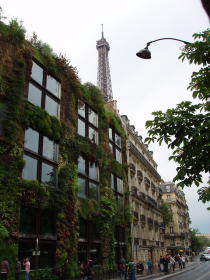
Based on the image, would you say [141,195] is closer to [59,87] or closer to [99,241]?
[99,241]

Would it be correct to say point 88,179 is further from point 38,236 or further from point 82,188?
point 38,236

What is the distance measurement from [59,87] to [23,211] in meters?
12.0

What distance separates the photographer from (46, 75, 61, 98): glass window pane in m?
25.7

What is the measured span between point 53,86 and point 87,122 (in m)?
5.90

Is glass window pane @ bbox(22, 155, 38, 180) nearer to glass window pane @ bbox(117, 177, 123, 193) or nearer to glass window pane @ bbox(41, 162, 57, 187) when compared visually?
glass window pane @ bbox(41, 162, 57, 187)

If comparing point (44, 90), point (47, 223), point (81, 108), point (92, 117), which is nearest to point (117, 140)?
point (92, 117)

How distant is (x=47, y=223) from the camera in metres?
21.5

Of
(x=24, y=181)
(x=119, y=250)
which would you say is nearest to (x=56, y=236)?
(x=24, y=181)

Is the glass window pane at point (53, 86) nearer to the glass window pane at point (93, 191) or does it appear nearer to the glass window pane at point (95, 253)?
the glass window pane at point (93, 191)

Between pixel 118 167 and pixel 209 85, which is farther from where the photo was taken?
pixel 118 167

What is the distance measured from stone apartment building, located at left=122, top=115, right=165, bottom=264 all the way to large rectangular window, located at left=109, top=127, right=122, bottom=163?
5.99 meters

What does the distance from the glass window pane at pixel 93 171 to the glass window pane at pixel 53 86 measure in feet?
24.5

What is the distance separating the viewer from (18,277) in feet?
56.0

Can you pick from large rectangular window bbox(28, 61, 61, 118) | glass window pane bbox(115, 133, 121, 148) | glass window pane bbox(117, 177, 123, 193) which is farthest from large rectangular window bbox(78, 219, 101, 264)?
glass window pane bbox(115, 133, 121, 148)
